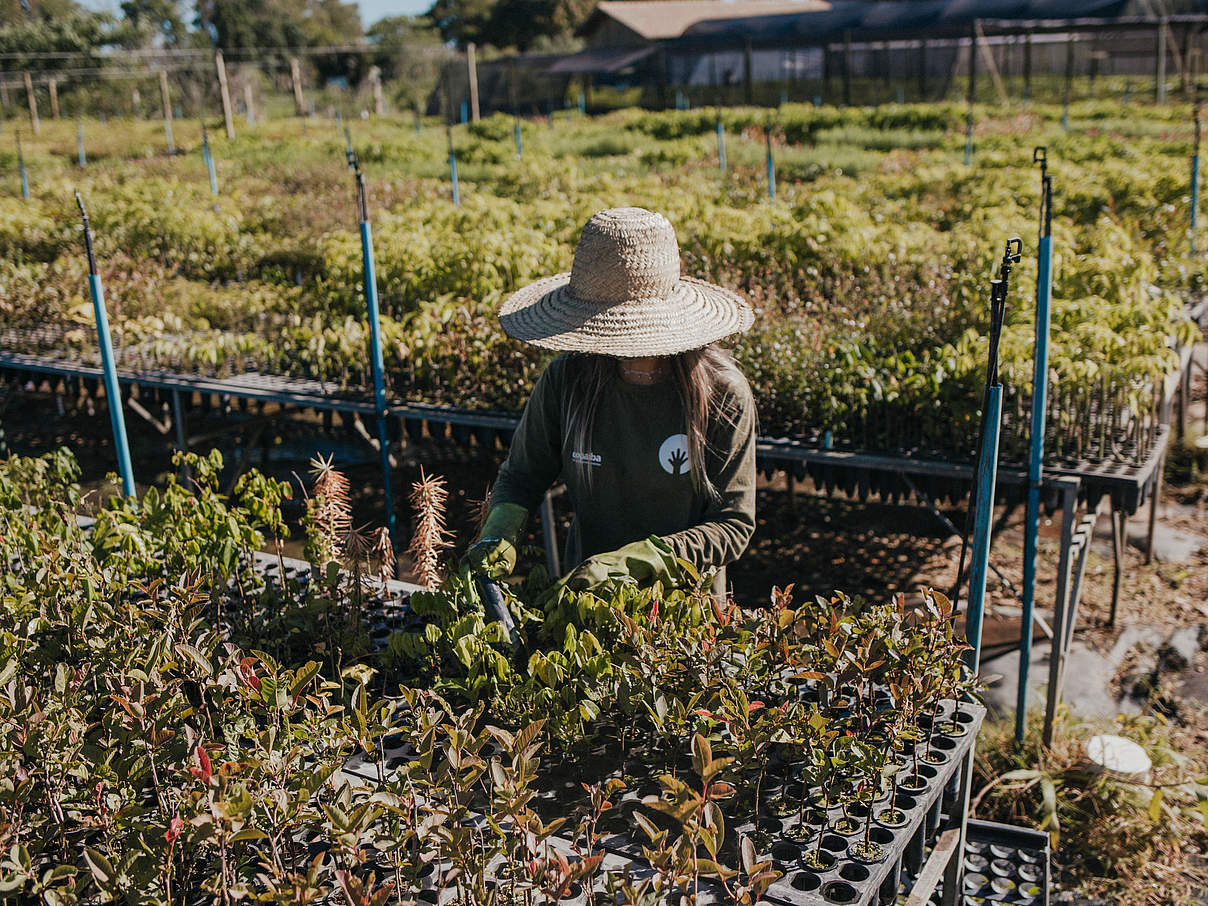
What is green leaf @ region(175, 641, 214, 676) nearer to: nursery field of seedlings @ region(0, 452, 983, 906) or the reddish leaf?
nursery field of seedlings @ region(0, 452, 983, 906)

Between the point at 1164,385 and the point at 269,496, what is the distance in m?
4.03

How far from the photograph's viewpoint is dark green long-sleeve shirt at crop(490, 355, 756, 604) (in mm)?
2395

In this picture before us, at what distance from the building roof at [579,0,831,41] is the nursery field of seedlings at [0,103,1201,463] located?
25489mm

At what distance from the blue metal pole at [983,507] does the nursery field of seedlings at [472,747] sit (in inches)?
17.7

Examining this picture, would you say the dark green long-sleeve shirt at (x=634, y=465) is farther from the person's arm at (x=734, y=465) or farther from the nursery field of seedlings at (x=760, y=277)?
the nursery field of seedlings at (x=760, y=277)

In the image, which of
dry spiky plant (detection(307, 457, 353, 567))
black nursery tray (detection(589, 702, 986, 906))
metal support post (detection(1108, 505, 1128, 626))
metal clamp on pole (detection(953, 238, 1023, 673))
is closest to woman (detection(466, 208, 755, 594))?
dry spiky plant (detection(307, 457, 353, 567))

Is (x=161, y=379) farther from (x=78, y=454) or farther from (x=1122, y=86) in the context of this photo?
(x=1122, y=86)

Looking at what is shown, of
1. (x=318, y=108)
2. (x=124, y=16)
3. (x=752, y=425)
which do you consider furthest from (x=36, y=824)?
(x=124, y=16)

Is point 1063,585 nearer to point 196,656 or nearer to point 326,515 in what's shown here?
point 326,515

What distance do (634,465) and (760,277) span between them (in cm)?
456

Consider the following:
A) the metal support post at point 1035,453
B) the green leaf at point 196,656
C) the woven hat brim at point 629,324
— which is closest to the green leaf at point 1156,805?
the metal support post at point 1035,453

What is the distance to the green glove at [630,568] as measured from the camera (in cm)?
203

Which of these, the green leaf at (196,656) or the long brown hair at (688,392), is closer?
Result: the green leaf at (196,656)

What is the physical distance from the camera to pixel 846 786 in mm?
1689
